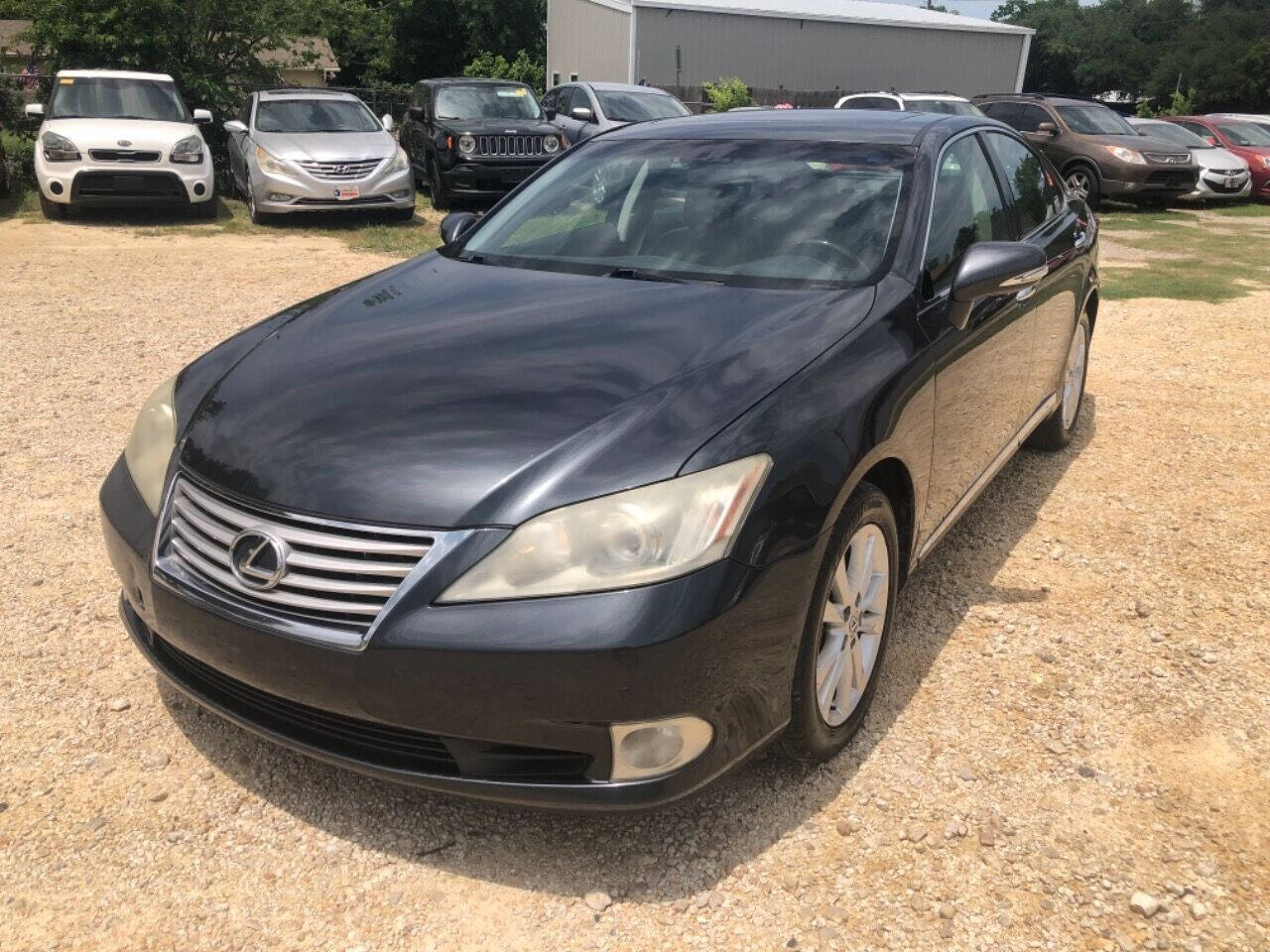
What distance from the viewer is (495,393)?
2512 millimetres

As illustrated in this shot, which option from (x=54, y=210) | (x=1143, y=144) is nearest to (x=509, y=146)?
(x=54, y=210)

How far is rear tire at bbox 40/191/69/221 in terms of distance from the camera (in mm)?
12552

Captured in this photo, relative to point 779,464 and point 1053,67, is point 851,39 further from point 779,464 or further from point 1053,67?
point 1053,67

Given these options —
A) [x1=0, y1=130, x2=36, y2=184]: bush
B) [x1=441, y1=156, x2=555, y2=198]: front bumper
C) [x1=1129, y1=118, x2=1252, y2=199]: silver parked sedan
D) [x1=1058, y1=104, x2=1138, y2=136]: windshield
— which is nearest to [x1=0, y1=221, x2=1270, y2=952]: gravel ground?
[x1=441, y1=156, x2=555, y2=198]: front bumper

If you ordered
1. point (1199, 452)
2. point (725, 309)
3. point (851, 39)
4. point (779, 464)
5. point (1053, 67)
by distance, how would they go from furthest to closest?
point (1053, 67)
point (851, 39)
point (1199, 452)
point (725, 309)
point (779, 464)

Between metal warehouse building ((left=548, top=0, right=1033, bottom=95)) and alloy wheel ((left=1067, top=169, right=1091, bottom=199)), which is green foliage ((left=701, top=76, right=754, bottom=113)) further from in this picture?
alloy wheel ((left=1067, top=169, right=1091, bottom=199))

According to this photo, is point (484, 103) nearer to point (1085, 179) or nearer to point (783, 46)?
point (1085, 179)

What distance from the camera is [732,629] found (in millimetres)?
Result: 2168

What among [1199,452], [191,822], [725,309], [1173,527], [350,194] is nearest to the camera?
[191,822]

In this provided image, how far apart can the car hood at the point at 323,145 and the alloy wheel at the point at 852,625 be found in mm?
Result: 10717

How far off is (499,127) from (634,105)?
254 cm

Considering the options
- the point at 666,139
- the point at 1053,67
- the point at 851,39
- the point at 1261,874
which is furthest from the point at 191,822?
the point at 1053,67

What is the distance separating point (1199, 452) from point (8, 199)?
46.8 feet

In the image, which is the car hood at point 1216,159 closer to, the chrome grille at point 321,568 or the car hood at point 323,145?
the car hood at point 323,145
